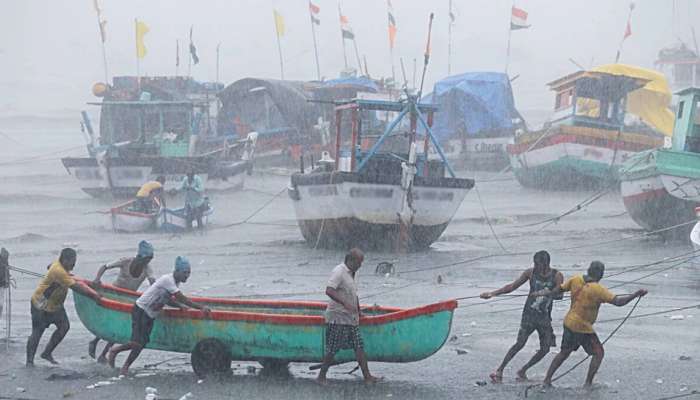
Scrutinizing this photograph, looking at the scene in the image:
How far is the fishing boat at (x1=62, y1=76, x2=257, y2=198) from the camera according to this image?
2747cm

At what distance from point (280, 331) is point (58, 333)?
212cm

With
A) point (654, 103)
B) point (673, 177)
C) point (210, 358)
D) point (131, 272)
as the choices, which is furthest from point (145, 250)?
point (654, 103)

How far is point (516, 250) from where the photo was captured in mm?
18078

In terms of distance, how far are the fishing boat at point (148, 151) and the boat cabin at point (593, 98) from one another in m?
9.70

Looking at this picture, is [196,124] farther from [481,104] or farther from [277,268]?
[277,268]

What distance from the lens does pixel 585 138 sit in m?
27.3

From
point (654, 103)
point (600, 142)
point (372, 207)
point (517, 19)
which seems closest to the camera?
point (372, 207)

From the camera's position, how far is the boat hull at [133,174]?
1075 inches

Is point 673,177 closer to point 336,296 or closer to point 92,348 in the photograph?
point 336,296

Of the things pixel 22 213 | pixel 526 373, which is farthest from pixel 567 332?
pixel 22 213

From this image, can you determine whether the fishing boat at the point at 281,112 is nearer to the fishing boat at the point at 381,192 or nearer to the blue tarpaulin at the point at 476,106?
the blue tarpaulin at the point at 476,106

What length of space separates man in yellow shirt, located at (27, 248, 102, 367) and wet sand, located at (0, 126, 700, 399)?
344 millimetres

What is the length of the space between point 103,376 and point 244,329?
4.20ft

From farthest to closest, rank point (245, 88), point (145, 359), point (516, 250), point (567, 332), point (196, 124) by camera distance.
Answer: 1. point (245, 88)
2. point (196, 124)
3. point (516, 250)
4. point (145, 359)
5. point (567, 332)
